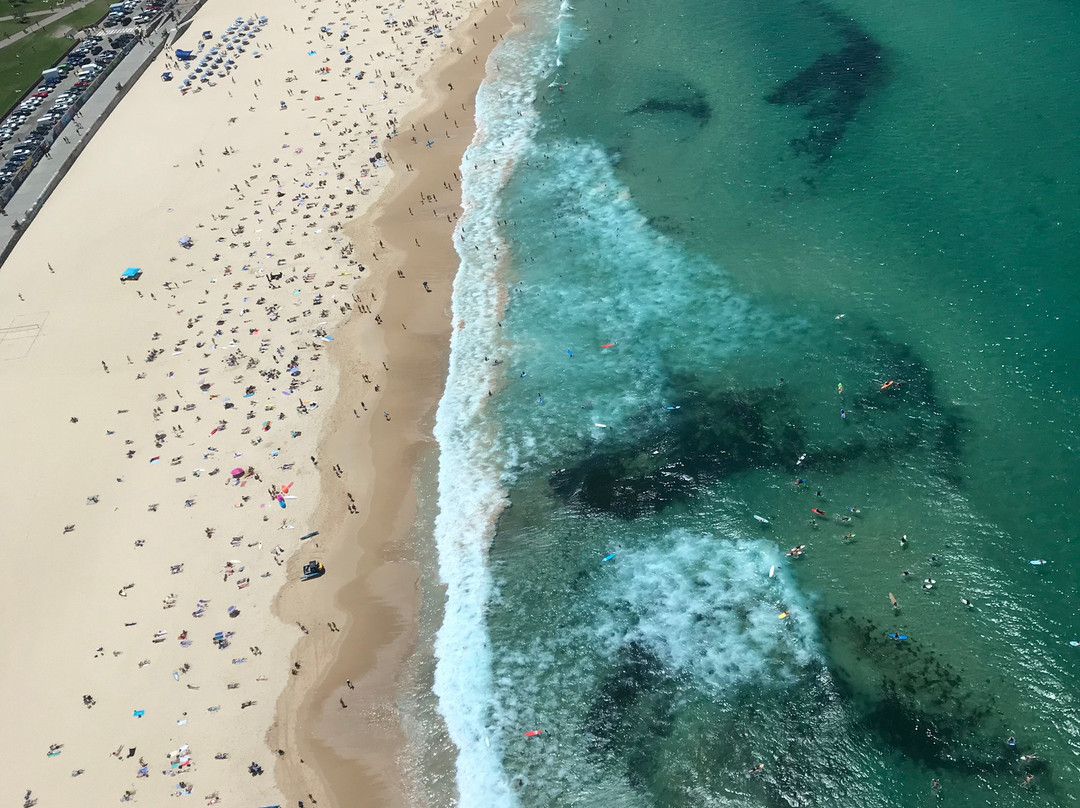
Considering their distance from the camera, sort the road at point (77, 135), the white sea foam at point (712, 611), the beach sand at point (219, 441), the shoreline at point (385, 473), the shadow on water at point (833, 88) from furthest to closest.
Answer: the road at point (77, 135), the shadow on water at point (833, 88), the white sea foam at point (712, 611), the beach sand at point (219, 441), the shoreline at point (385, 473)

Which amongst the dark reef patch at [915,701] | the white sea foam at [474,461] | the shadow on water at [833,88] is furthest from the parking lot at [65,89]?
the dark reef patch at [915,701]

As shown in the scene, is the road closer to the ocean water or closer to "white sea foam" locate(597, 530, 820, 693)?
the ocean water

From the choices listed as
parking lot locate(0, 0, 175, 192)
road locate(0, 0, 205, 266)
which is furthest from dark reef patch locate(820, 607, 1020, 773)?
parking lot locate(0, 0, 175, 192)

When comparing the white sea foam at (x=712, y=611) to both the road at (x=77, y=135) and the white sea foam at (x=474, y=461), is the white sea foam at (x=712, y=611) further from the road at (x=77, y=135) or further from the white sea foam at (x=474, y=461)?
the road at (x=77, y=135)

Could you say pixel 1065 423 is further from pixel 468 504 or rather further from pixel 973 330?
pixel 468 504

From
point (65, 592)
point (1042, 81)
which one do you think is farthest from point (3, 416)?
point (1042, 81)
